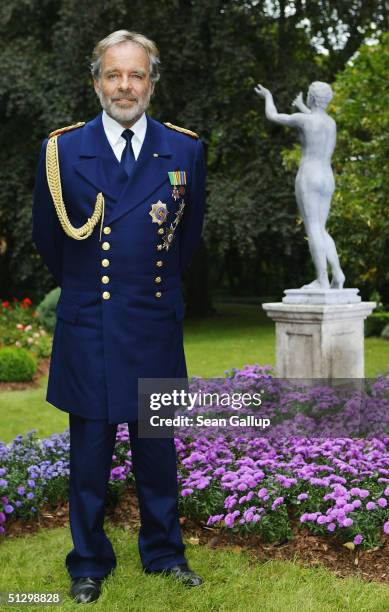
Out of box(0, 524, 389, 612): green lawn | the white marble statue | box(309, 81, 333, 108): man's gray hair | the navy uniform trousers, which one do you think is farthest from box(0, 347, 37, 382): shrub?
the navy uniform trousers

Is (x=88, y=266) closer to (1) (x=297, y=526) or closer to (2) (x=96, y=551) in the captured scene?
Answer: (2) (x=96, y=551)

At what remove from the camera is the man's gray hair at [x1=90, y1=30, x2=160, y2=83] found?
295 cm

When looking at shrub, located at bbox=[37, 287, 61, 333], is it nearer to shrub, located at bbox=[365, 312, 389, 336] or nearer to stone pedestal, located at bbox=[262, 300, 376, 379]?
shrub, located at bbox=[365, 312, 389, 336]

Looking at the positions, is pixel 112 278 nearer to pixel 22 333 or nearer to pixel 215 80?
pixel 22 333

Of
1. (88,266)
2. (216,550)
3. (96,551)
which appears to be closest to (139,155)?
(88,266)

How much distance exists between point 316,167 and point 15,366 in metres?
4.53

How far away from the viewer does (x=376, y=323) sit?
552 inches

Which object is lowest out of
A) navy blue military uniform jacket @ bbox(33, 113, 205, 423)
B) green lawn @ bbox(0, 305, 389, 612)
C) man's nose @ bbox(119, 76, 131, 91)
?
green lawn @ bbox(0, 305, 389, 612)

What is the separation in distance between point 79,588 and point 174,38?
43.3ft

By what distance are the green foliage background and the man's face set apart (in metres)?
10.5

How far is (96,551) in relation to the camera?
3238 millimetres

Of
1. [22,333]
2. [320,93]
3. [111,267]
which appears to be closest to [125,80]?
[111,267]

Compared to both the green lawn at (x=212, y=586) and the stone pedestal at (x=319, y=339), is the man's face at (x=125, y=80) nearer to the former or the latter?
the green lawn at (x=212, y=586)

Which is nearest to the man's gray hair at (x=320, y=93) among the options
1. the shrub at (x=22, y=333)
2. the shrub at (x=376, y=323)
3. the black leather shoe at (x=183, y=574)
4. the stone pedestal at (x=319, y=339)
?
the stone pedestal at (x=319, y=339)
